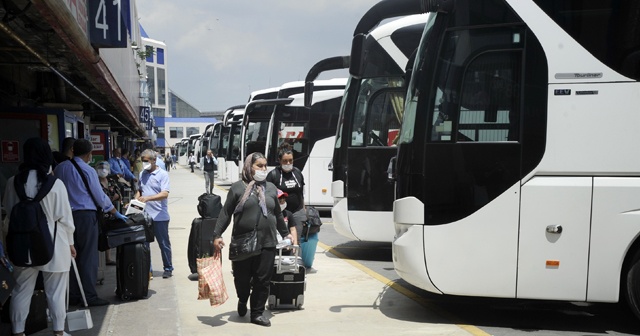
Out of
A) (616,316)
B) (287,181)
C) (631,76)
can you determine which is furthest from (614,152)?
(287,181)

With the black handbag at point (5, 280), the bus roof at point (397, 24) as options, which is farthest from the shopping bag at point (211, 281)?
the bus roof at point (397, 24)

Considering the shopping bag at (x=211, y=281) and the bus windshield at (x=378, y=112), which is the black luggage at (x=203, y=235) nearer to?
the shopping bag at (x=211, y=281)

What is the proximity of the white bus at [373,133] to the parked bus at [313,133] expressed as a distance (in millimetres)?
5604

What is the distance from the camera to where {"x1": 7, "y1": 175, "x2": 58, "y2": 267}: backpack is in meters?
4.86

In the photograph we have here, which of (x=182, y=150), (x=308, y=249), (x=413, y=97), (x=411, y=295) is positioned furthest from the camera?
(x=182, y=150)

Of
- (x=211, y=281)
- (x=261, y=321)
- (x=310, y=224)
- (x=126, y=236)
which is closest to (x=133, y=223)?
(x=126, y=236)

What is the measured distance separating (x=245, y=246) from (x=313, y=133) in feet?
34.4

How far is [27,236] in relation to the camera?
16.0 feet

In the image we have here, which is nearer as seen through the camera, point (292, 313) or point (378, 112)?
point (292, 313)

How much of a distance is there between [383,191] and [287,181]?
2046 millimetres

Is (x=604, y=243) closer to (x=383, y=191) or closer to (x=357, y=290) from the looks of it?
(x=357, y=290)

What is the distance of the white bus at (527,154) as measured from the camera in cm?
565

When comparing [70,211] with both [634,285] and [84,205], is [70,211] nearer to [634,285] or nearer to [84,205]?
[84,205]

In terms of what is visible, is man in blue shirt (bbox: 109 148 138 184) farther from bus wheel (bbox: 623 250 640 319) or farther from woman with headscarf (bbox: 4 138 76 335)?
bus wheel (bbox: 623 250 640 319)
